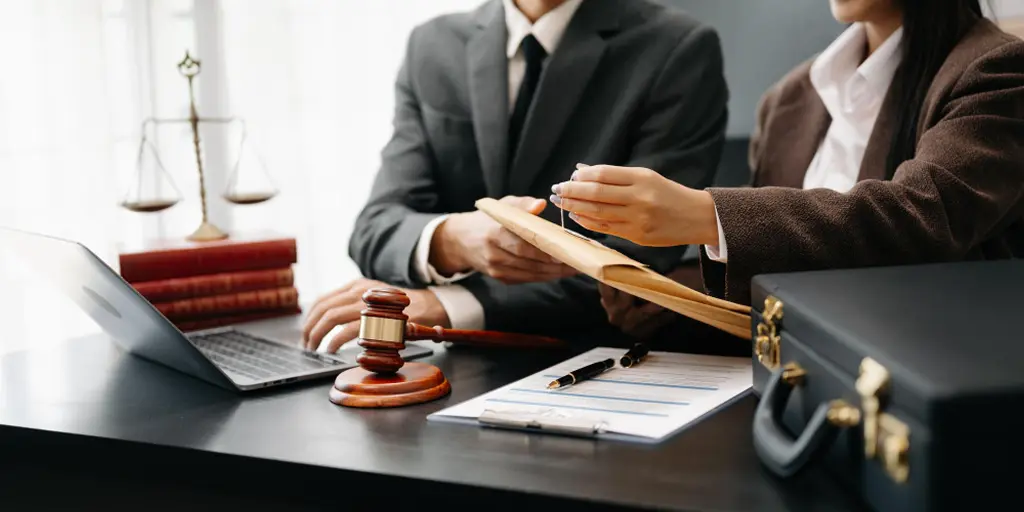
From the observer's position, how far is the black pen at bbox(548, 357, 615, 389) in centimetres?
95

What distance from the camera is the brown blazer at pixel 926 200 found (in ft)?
3.18

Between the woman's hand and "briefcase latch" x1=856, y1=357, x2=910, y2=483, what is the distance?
13.0 inches

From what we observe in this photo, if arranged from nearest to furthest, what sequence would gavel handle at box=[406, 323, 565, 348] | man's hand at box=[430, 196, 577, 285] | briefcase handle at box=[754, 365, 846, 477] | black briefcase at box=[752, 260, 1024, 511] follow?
black briefcase at box=[752, 260, 1024, 511] → briefcase handle at box=[754, 365, 846, 477] → gavel handle at box=[406, 323, 565, 348] → man's hand at box=[430, 196, 577, 285]

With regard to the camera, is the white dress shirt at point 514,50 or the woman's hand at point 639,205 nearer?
the woman's hand at point 639,205

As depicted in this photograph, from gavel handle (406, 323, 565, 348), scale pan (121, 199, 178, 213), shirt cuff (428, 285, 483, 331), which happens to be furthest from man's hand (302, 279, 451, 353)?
scale pan (121, 199, 178, 213)

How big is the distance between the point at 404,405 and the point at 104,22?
1.51m

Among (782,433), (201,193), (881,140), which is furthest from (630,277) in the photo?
(201,193)

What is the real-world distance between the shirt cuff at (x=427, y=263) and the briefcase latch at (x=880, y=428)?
0.77 m

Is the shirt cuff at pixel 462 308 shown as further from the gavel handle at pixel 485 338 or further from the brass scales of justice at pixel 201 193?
the brass scales of justice at pixel 201 193

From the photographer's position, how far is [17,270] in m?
1.93

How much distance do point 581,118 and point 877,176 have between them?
1.39ft

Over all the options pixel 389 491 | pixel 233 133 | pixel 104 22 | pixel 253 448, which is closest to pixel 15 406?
pixel 253 448

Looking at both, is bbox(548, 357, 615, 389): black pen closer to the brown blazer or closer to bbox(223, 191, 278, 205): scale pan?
the brown blazer

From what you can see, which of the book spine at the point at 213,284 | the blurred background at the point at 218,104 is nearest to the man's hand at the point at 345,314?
the book spine at the point at 213,284
